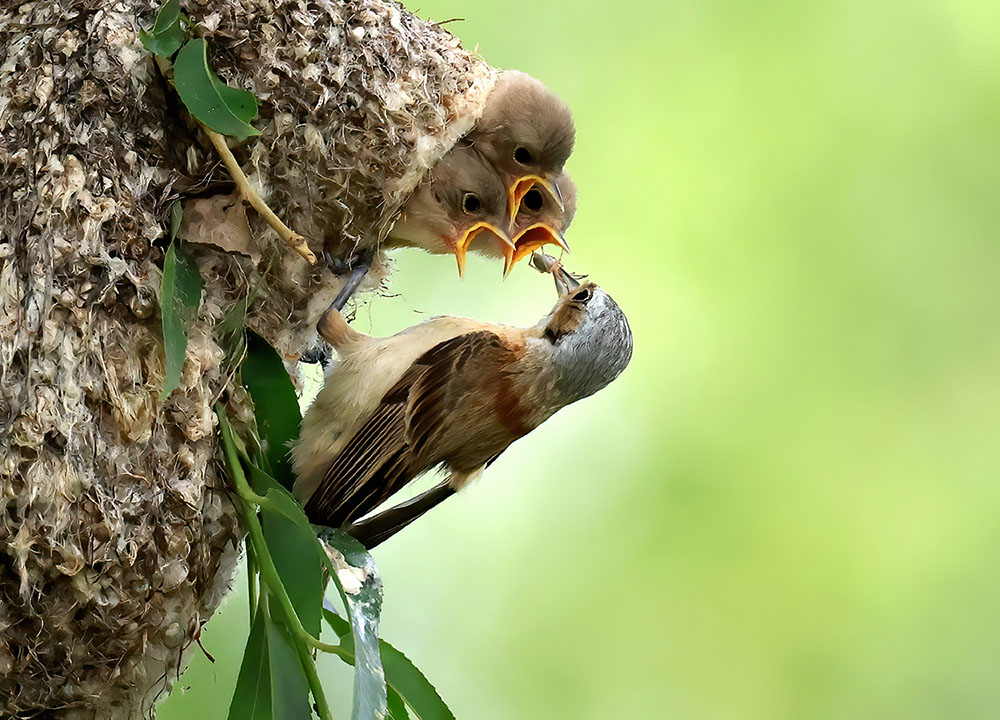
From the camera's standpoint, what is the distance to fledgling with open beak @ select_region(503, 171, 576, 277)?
1556 millimetres

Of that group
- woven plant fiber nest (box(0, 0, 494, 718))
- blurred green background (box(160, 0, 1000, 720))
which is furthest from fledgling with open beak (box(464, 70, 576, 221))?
blurred green background (box(160, 0, 1000, 720))

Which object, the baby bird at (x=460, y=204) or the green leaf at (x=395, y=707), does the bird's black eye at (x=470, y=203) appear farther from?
the green leaf at (x=395, y=707)

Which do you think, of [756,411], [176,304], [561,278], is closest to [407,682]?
[176,304]

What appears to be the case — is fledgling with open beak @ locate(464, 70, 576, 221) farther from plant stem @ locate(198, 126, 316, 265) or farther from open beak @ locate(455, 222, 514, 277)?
plant stem @ locate(198, 126, 316, 265)

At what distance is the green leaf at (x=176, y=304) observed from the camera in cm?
119

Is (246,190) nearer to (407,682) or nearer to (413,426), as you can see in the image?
(413,426)

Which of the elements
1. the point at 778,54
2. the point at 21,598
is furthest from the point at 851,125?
the point at 21,598

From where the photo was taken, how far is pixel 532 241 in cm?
158

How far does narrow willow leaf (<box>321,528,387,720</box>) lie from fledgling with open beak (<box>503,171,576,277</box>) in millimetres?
433

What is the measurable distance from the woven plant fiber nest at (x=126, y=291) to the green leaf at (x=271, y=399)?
0.04 m

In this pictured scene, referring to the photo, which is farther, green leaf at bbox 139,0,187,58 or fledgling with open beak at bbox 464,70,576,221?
fledgling with open beak at bbox 464,70,576,221

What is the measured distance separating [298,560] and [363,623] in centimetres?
11

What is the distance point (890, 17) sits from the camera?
9.14 feet

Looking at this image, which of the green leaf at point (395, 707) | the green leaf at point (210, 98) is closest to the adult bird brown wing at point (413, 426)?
the green leaf at point (395, 707)
